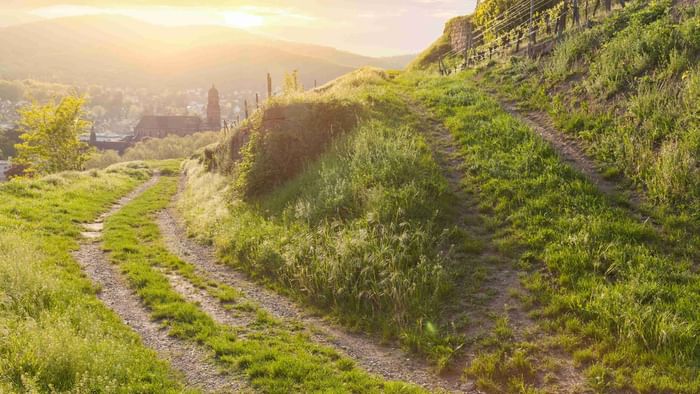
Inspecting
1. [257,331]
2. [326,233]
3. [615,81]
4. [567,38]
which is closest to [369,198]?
[326,233]

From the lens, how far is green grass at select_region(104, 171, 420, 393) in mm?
6707

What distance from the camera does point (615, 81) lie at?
14.3m

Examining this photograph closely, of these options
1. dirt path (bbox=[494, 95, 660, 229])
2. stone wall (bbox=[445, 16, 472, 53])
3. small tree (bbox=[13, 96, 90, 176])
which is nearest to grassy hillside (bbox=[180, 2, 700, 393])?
dirt path (bbox=[494, 95, 660, 229])

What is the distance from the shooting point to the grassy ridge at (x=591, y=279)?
247 inches

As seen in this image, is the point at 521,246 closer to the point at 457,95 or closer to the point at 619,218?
the point at 619,218

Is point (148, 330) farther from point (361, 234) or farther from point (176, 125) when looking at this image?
point (176, 125)

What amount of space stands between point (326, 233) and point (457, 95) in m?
12.2

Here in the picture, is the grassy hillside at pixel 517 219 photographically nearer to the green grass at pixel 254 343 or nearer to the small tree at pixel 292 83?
the green grass at pixel 254 343

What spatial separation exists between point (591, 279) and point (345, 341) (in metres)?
4.67

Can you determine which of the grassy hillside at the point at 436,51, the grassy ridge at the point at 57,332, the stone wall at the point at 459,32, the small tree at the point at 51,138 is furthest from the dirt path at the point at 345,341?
the small tree at the point at 51,138

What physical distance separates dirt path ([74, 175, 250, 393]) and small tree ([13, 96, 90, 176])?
104ft

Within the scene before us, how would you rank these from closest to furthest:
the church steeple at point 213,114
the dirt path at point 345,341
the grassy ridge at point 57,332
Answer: the grassy ridge at point 57,332 < the dirt path at point 345,341 < the church steeple at point 213,114

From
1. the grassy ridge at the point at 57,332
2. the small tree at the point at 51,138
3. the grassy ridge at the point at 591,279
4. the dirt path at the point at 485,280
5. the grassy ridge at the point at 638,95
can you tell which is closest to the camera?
the grassy ridge at the point at 57,332

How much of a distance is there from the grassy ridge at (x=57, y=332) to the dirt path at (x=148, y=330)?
26 cm
